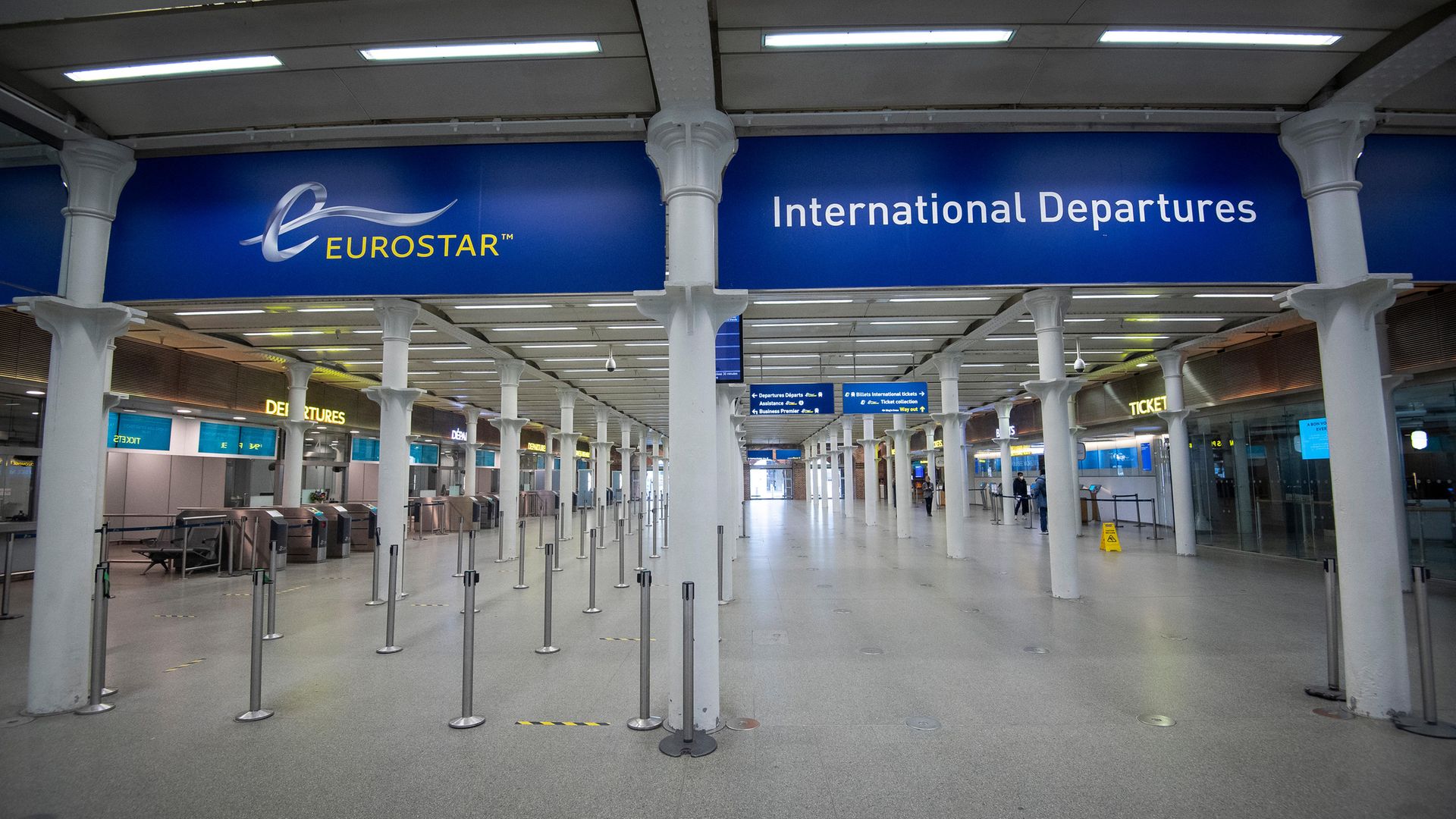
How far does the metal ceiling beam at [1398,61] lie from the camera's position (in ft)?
12.2

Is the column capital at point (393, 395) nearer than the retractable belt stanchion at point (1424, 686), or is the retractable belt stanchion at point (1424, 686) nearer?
the retractable belt stanchion at point (1424, 686)

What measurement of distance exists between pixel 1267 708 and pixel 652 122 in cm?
617

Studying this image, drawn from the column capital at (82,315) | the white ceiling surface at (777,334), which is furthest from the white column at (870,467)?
the column capital at (82,315)

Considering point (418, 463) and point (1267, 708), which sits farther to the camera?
point (418, 463)

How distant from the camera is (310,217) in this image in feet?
15.6

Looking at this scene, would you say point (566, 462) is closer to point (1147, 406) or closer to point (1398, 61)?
point (1147, 406)

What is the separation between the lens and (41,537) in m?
4.80

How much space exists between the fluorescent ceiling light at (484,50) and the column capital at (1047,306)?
7.93 meters

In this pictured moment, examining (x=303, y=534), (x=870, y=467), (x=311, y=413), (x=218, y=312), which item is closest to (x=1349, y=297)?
(x=218, y=312)

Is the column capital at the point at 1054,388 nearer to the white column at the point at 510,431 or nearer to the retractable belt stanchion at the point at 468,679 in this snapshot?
the retractable belt stanchion at the point at 468,679

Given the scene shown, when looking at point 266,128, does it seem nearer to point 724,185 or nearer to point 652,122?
point 652,122

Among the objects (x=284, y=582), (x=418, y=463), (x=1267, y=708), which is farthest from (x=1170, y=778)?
(x=418, y=463)

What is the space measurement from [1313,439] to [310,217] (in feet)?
56.2

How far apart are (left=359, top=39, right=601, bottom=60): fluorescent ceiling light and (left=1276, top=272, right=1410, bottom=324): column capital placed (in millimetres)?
4992
